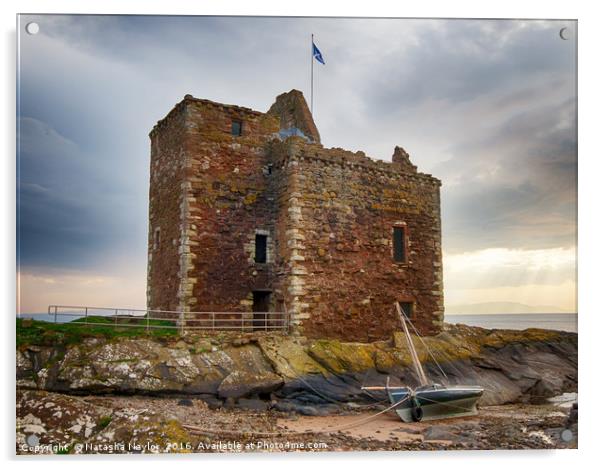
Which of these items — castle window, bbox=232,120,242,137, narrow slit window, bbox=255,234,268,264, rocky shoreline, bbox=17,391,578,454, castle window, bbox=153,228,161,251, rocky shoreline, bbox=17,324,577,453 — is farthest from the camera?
castle window, bbox=153,228,161,251

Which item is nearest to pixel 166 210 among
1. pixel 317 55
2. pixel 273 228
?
pixel 273 228

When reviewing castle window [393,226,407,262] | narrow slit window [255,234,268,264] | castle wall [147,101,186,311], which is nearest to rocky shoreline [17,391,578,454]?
castle wall [147,101,186,311]

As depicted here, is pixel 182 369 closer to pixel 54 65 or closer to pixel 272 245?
pixel 272 245

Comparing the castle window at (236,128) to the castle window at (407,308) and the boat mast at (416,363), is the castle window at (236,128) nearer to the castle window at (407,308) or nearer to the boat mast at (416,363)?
the boat mast at (416,363)

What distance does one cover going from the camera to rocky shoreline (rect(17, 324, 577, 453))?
42.1ft

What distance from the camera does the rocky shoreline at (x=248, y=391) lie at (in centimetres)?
1284

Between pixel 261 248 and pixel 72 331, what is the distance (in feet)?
23.2

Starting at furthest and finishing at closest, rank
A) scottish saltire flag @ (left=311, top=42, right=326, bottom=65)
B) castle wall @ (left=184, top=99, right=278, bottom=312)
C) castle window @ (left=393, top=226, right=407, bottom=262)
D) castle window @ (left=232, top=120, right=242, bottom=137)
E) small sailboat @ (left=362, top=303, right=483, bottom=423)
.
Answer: castle window @ (left=393, top=226, right=407, bottom=262) < castle window @ (left=232, top=120, right=242, bottom=137) < castle wall @ (left=184, top=99, right=278, bottom=312) < small sailboat @ (left=362, top=303, right=483, bottom=423) < scottish saltire flag @ (left=311, top=42, right=326, bottom=65)

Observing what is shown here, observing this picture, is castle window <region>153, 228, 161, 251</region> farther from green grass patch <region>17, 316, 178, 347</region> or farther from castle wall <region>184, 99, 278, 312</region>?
green grass patch <region>17, 316, 178, 347</region>

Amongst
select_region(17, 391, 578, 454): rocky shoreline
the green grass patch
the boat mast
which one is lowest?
select_region(17, 391, 578, 454): rocky shoreline

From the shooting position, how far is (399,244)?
70.2 ft

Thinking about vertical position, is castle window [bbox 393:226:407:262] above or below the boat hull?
above

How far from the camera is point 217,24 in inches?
541

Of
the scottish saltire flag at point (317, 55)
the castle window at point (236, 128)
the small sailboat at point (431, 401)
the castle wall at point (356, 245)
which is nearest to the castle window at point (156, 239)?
the castle window at point (236, 128)
